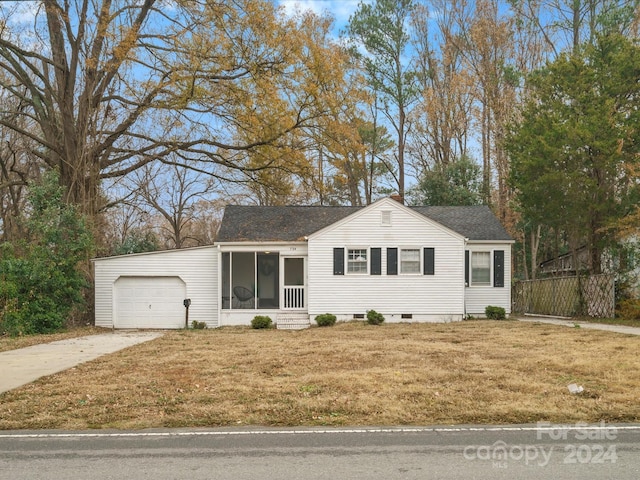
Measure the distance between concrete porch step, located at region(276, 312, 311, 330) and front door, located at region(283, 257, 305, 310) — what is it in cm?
38

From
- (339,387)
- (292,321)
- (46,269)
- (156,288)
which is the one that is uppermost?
(46,269)

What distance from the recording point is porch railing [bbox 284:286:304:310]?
23.0 metres

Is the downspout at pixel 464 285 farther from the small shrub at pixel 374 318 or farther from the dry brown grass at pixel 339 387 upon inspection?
the dry brown grass at pixel 339 387

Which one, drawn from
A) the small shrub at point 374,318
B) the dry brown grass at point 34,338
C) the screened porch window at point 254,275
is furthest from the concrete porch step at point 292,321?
the dry brown grass at point 34,338

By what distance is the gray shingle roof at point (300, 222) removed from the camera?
78.0 feet

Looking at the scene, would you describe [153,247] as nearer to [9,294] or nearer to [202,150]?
[202,150]

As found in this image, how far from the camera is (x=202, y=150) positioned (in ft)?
87.6

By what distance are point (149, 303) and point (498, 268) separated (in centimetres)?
1349

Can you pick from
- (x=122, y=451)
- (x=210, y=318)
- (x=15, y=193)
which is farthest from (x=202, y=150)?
(x=122, y=451)

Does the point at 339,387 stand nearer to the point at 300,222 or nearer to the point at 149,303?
the point at 149,303

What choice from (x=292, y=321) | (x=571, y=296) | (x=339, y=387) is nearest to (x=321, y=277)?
(x=292, y=321)

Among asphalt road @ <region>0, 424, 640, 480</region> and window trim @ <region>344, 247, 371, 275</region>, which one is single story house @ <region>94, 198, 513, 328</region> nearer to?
window trim @ <region>344, 247, 371, 275</region>

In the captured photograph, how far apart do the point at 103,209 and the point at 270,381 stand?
69.2 ft

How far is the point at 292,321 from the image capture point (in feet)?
72.9
